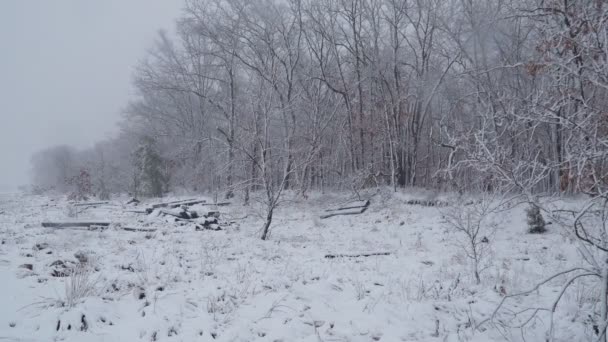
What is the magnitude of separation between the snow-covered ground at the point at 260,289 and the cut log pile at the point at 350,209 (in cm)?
564

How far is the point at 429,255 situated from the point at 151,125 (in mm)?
26087

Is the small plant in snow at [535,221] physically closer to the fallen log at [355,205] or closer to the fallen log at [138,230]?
the fallen log at [355,205]

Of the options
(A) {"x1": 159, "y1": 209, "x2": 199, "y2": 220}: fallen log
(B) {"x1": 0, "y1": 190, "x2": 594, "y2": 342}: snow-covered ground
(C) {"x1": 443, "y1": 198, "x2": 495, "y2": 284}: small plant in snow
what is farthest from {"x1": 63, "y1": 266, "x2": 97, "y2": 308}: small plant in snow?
(A) {"x1": 159, "y1": 209, "x2": 199, "y2": 220}: fallen log

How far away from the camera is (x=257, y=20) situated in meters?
20.4

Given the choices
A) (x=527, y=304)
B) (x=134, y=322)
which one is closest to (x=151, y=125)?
(x=134, y=322)

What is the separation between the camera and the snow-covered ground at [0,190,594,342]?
4188 mm

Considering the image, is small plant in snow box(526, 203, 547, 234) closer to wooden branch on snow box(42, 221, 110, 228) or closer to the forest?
the forest

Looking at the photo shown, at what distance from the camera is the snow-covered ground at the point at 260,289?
13.7 ft

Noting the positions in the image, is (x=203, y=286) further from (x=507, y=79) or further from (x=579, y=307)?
(x=507, y=79)

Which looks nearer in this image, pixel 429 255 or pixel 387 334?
pixel 387 334

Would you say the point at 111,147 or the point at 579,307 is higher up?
the point at 111,147

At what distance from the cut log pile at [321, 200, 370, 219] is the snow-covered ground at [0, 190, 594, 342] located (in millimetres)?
5638

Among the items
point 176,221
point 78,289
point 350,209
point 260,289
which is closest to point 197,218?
point 176,221

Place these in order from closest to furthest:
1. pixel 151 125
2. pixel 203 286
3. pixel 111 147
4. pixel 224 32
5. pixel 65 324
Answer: pixel 65 324 → pixel 203 286 → pixel 224 32 → pixel 151 125 → pixel 111 147
